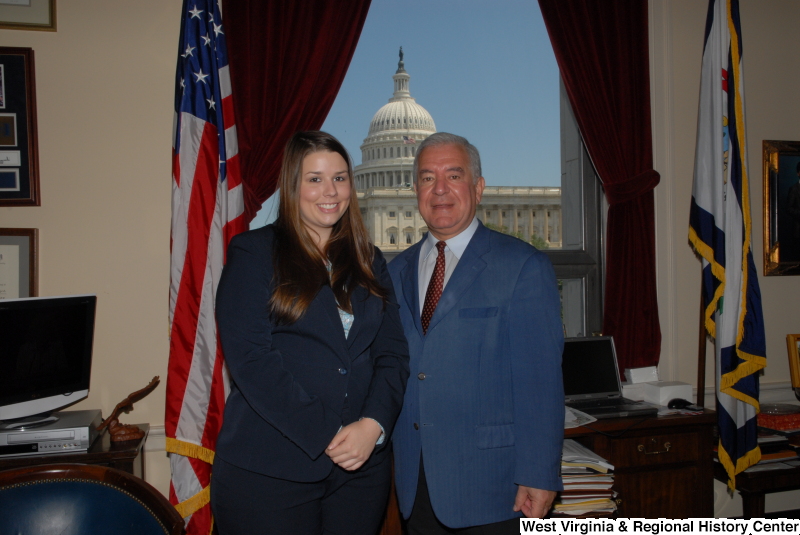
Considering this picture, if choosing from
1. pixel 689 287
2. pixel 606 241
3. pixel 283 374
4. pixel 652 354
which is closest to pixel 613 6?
pixel 606 241

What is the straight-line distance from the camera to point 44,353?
85.3 inches

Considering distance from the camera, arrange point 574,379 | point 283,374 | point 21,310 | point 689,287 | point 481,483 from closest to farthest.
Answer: point 283,374, point 481,483, point 21,310, point 574,379, point 689,287

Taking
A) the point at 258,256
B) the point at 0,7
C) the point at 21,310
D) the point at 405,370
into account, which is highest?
the point at 0,7

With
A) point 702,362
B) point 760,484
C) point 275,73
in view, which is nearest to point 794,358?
point 702,362

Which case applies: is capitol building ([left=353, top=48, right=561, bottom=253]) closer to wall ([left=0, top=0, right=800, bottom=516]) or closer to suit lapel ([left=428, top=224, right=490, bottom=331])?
wall ([left=0, top=0, right=800, bottom=516])

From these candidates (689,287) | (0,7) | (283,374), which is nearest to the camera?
(283,374)

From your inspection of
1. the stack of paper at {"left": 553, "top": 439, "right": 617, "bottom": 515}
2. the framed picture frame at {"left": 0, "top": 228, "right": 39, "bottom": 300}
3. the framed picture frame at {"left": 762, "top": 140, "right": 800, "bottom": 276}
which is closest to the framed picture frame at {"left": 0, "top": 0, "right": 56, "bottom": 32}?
the framed picture frame at {"left": 0, "top": 228, "right": 39, "bottom": 300}

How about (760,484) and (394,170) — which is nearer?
(760,484)

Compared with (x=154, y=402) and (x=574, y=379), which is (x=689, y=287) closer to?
(x=574, y=379)

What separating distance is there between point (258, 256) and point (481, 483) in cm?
85

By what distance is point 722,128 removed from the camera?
281 cm

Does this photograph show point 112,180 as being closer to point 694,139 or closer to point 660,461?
point 660,461

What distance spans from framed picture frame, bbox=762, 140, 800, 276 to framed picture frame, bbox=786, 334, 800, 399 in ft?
1.27

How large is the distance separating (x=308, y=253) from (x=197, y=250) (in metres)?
1.00
